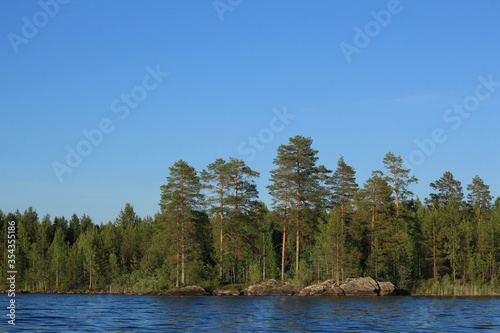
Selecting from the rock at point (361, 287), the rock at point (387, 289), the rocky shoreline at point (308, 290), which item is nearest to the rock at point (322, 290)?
the rocky shoreline at point (308, 290)

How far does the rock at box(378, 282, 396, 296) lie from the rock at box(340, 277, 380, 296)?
52cm

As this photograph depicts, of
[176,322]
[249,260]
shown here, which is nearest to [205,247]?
[249,260]

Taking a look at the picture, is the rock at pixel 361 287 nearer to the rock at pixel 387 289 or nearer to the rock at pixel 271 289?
the rock at pixel 387 289

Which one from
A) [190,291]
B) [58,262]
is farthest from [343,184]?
[58,262]

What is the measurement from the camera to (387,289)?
215 feet

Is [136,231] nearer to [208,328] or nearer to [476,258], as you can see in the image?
[476,258]

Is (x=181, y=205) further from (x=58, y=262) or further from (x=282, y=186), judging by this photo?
(x=58, y=262)

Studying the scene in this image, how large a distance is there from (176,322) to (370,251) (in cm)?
5109

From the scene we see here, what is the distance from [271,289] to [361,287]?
1133 cm

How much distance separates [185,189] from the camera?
73.6 metres

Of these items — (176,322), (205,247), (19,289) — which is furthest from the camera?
(19,289)

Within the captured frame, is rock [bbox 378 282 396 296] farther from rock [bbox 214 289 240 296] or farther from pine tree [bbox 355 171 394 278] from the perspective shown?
rock [bbox 214 289 240 296]

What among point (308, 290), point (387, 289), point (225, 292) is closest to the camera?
point (387, 289)

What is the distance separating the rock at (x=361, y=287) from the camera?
211 feet
